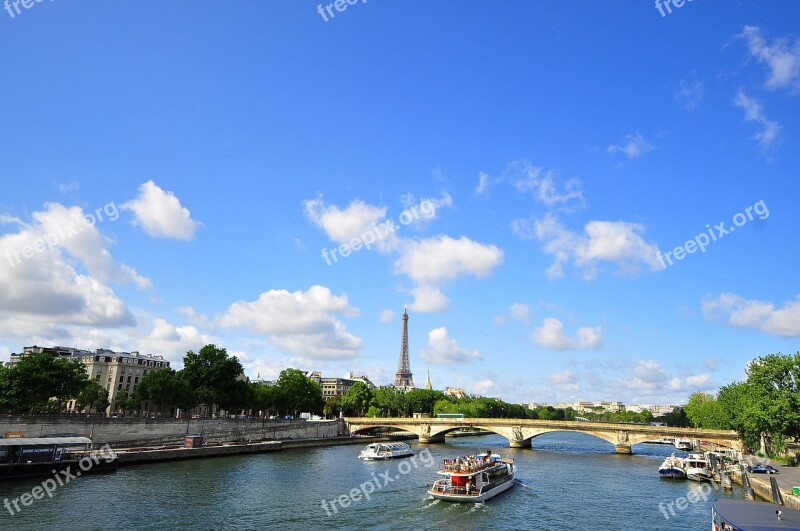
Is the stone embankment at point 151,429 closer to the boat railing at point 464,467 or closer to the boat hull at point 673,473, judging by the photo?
the boat railing at point 464,467

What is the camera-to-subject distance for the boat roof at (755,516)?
76.6 feet

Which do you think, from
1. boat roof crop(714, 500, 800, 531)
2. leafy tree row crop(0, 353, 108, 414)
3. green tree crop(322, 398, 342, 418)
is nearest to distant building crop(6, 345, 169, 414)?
green tree crop(322, 398, 342, 418)

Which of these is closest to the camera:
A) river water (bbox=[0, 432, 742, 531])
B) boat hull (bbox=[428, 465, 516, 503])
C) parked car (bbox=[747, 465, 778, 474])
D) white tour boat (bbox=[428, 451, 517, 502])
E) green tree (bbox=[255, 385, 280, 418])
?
river water (bbox=[0, 432, 742, 531])

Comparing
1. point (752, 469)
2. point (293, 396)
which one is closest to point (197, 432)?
point (293, 396)

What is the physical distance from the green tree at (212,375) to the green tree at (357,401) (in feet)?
195

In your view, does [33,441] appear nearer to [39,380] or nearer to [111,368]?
[39,380]

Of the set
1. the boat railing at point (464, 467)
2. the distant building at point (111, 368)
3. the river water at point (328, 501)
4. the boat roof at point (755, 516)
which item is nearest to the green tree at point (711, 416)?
the river water at point (328, 501)

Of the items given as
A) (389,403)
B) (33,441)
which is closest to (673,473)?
(33,441)

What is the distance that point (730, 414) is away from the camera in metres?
86.4

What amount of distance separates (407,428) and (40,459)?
8095cm

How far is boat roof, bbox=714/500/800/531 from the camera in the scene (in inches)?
920

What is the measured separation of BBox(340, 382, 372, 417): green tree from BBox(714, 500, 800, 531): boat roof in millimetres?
138364

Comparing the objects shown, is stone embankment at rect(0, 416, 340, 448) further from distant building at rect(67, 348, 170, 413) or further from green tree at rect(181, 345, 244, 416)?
distant building at rect(67, 348, 170, 413)

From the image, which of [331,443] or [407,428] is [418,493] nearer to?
[331,443]
